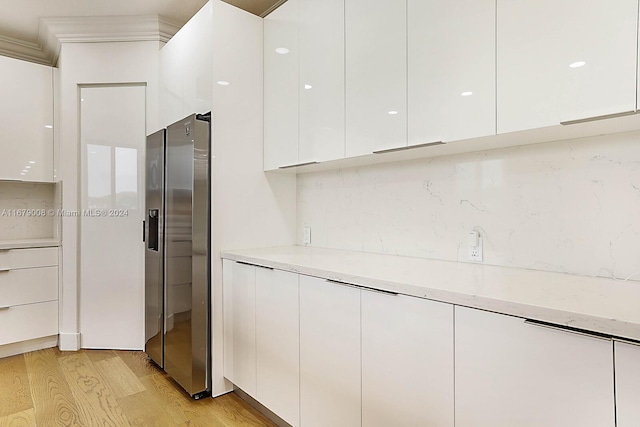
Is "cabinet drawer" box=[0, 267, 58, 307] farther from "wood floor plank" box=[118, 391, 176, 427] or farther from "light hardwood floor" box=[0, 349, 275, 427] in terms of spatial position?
"wood floor plank" box=[118, 391, 176, 427]

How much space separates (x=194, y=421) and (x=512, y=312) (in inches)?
68.9

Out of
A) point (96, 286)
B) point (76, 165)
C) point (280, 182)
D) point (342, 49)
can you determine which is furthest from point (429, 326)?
point (76, 165)

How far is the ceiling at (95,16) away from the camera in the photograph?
2775 mm

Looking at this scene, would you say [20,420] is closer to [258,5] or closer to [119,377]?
[119,377]

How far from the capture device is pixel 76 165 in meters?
3.03

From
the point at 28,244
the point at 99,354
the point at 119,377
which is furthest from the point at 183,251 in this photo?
the point at 28,244

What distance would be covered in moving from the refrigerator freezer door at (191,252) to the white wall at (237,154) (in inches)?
2.3

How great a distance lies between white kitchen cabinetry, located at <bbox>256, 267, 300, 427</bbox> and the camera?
1.75 meters

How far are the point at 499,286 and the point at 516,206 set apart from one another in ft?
1.72

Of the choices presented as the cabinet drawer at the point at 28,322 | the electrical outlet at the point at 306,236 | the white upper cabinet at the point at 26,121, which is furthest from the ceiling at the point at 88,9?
the cabinet drawer at the point at 28,322

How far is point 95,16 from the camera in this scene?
293 centimetres

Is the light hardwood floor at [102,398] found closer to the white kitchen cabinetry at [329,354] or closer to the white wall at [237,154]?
the white wall at [237,154]

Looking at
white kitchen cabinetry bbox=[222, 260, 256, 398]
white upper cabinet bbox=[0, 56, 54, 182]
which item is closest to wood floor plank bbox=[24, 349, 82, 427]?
white kitchen cabinetry bbox=[222, 260, 256, 398]

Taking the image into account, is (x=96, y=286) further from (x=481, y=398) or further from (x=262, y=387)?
(x=481, y=398)
